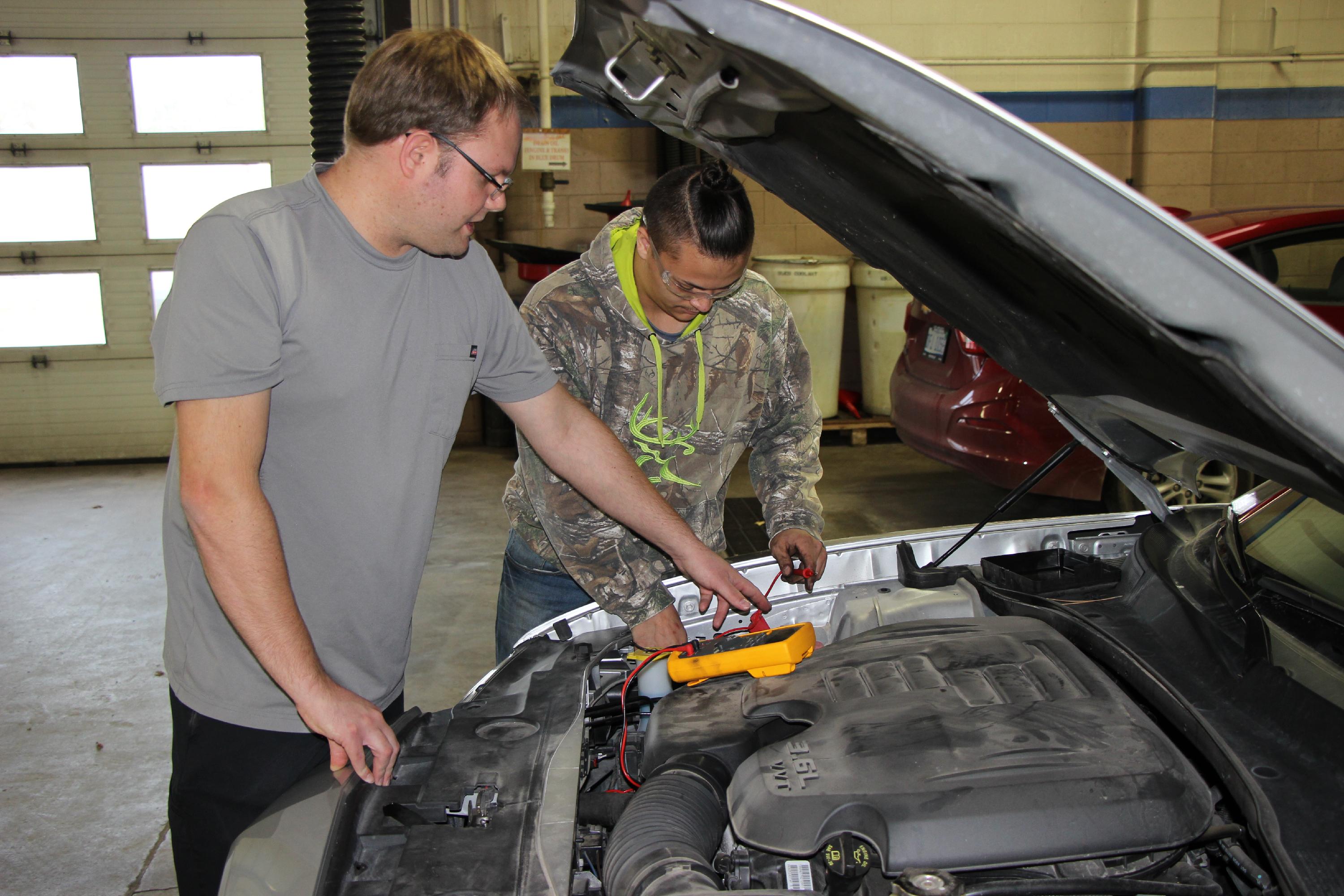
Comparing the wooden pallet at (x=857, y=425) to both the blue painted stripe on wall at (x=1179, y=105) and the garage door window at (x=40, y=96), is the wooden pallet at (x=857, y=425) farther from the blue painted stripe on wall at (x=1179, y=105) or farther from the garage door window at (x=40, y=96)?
the garage door window at (x=40, y=96)

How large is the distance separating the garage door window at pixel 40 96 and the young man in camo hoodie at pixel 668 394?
608cm

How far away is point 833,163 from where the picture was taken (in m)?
1.21

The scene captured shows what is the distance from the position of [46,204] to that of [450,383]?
6.54 m

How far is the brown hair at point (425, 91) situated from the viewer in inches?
55.0

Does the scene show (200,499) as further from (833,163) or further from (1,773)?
(1,773)

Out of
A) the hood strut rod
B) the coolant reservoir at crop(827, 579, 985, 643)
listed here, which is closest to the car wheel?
the hood strut rod

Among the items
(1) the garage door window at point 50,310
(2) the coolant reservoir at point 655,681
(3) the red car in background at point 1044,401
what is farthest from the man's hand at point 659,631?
(1) the garage door window at point 50,310

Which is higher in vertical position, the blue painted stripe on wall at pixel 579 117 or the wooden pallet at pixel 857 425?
the blue painted stripe on wall at pixel 579 117

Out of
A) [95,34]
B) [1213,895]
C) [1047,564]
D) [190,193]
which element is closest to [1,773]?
[1047,564]

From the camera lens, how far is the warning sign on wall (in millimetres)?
6332

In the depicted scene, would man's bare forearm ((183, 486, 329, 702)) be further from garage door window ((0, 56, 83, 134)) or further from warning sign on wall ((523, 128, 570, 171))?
garage door window ((0, 56, 83, 134))

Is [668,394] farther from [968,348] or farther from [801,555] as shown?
[968,348]

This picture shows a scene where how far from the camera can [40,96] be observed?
21.7ft

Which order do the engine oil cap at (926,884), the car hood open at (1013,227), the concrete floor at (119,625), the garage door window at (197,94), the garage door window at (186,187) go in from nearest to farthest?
the car hood open at (1013,227) < the engine oil cap at (926,884) < the concrete floor at (119,625) < the garage door window at (197,94) < the garage door window at (186,187)
